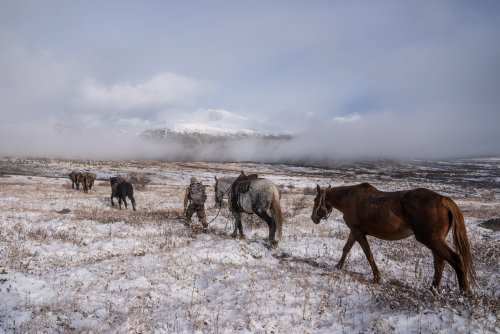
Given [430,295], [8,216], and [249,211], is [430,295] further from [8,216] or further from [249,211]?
[8,216]

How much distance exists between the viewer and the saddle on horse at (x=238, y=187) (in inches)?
526

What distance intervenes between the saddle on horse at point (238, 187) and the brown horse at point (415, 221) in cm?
420

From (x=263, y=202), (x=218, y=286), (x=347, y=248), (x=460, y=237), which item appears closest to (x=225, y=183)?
(x=263, y=202)

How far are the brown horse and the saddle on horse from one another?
4198 millimetres

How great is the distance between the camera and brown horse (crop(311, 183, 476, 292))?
7.46 meters

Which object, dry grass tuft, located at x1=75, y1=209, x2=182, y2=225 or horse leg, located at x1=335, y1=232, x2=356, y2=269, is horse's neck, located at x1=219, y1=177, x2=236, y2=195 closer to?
dry grass tuft, located at x1=75, y1=209, x2=182, y2=225

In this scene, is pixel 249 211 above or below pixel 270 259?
above

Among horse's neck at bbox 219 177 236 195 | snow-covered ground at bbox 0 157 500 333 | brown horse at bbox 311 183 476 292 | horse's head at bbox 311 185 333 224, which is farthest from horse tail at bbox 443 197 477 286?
horse's neck at bbox 219 177 236 195

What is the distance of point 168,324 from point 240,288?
77.6 inches

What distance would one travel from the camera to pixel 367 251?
358 inches

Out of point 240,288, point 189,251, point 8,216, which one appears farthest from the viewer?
point 8,216

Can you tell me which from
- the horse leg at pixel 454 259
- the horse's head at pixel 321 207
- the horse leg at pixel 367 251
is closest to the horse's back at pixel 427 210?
the horse leg at pixel 454 259

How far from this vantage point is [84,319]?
21.2 ft

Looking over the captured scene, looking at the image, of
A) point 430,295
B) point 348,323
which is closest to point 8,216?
point 348,323
